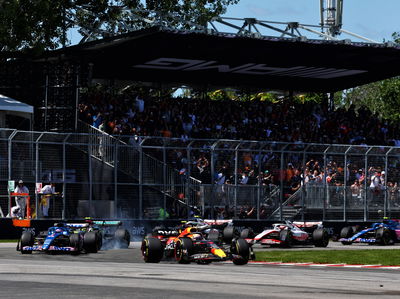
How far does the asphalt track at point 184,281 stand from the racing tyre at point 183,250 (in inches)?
11.5

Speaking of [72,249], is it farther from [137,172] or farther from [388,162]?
[388,162]

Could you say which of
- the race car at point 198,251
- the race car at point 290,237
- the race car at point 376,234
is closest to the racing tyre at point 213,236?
the race car at point 198,251

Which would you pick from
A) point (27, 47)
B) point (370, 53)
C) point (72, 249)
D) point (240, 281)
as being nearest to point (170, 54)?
point (27, 47)

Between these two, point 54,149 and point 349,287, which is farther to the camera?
point 54,149

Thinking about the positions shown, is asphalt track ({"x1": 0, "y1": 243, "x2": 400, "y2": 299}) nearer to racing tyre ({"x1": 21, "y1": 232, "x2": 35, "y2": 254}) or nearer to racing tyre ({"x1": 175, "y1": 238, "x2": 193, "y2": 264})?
racing tyre ({"x1": 175, "y1": 238, "x2": 193, "y2": 264})

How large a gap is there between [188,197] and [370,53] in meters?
13.8

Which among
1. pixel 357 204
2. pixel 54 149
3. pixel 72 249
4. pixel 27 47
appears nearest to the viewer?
pixel 72 249

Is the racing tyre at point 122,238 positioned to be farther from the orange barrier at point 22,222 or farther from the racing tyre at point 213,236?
the racing tyre at point 213,236

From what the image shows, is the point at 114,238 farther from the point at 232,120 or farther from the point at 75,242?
the point at 232,120

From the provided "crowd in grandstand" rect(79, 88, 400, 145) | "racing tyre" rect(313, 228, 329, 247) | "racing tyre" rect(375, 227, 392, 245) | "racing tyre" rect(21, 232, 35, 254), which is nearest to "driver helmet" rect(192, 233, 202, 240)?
"racing tyre" rect(21, 232, 35, 254)

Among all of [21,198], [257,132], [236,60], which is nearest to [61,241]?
[21,198]

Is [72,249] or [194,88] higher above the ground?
[194,88]

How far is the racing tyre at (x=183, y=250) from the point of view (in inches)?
779

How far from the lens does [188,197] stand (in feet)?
107
